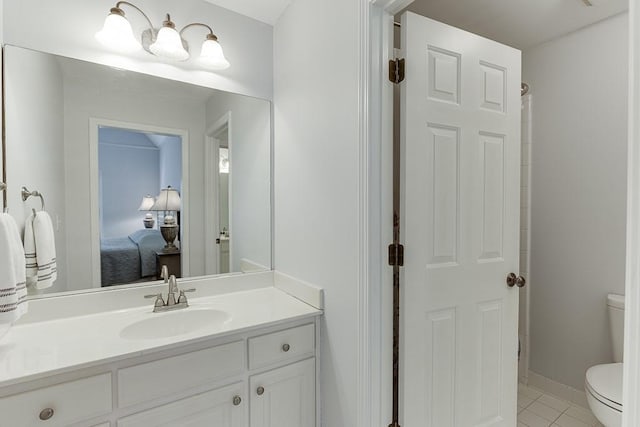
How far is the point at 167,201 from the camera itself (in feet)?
5.61

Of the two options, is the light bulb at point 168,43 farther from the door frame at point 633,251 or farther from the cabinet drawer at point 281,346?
the door frame at point 633,251

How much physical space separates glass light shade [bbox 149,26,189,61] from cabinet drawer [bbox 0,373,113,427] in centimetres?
144

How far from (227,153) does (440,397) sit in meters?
1.66

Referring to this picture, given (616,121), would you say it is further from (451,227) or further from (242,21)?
(242,21)

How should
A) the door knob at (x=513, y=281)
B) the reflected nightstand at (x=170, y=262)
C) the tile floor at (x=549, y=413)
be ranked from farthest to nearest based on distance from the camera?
the tile floor at (x=549, y=413)
the reflected nightstand at (x=170, y=262)
the door knob at (x=513, y=281)

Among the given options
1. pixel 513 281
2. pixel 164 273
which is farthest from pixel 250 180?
pixel 513 281

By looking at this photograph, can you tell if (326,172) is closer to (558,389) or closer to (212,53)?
(212,53)

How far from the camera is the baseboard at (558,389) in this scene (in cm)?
205

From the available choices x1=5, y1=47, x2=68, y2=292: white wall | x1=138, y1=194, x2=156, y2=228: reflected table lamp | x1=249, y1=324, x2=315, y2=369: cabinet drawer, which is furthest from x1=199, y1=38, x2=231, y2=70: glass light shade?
x1=249, y1=324, x2=315, y2=369: cabinet drawer

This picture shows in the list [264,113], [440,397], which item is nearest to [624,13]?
[264,113]

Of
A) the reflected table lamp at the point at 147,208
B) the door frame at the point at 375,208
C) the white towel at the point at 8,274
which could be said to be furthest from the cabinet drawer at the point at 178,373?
the reflected table lamp at the point at 147,208

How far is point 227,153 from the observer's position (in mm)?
1881

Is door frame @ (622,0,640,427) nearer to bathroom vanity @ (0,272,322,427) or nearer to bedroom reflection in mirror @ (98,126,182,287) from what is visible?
bathroom vanity @ (0,272,322,427)

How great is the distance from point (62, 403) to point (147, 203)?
93 cm
